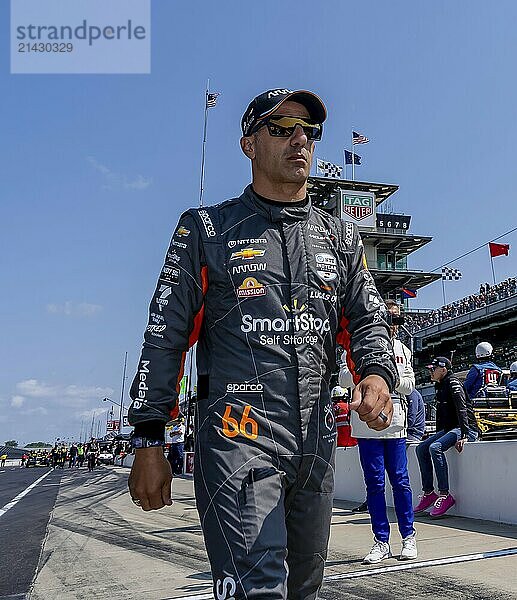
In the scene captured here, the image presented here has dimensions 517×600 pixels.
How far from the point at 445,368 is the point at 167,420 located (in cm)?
670

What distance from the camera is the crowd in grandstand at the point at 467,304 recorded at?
57.4 metres

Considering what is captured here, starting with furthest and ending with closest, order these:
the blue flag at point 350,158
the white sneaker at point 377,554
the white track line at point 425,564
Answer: the blue flag at point 350,158 → the white sneaker at point 377,554 → the white track line at point 425,564

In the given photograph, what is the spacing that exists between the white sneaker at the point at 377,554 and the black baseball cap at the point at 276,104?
12.9ft

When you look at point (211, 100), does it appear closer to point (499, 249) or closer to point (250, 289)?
point (499, 249)

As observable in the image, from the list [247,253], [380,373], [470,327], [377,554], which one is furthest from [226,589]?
[470,327]

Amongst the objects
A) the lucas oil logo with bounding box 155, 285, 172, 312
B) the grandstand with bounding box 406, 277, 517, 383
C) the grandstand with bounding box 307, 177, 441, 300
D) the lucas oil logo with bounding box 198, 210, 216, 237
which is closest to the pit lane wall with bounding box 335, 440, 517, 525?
the lucas oil logo with bounding box 198, 210, 216, 237

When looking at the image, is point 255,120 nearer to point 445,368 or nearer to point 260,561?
point 260,561

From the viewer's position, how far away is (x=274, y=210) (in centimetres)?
272

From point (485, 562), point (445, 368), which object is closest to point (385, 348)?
point (485, 562)

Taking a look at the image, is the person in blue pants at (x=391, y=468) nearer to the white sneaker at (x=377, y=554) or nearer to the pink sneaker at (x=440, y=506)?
the white sneaker at (x=377, y=554)

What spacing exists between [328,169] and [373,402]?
72.2 m

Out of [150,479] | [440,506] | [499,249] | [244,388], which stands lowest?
[440,506]

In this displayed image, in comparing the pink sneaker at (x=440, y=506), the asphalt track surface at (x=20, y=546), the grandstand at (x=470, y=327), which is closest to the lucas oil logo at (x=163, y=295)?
the asphalt track surface at (x=20, y=546)

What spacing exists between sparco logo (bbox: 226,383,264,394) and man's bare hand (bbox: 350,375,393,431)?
0.34 meters
